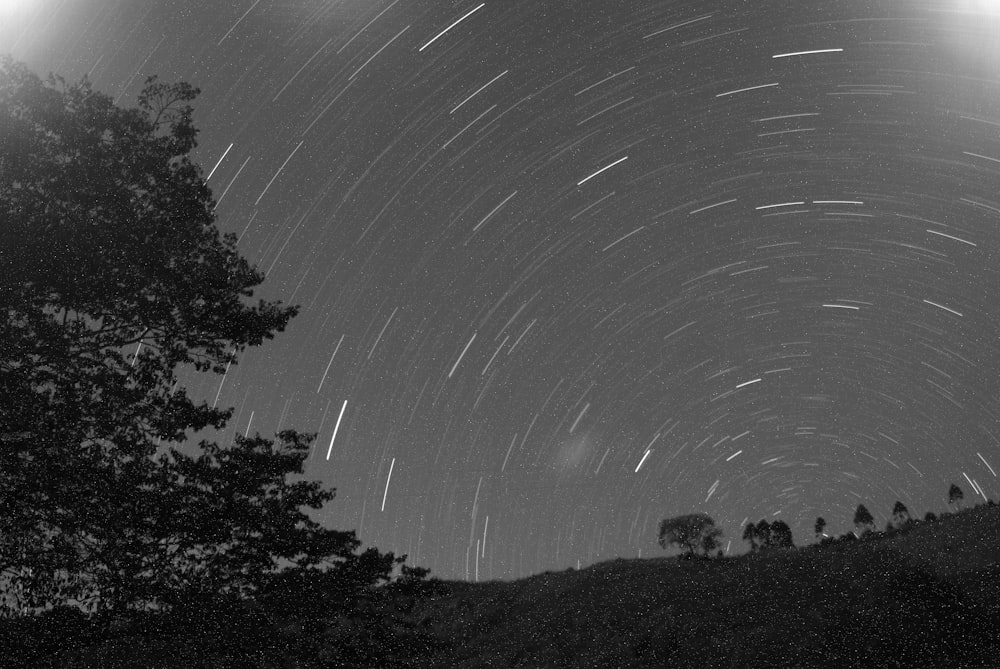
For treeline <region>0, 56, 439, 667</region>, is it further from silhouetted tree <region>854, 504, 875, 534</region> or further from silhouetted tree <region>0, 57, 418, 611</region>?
silhouetted tree <region>854, 504, 875, 534</region>

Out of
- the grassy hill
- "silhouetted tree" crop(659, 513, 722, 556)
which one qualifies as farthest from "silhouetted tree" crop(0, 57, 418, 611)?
"silhouetted tree" crop(659, 513, 722, 556)

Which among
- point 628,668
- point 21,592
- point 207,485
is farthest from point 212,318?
point 628,668

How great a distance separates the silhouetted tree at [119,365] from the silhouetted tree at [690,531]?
68.3m

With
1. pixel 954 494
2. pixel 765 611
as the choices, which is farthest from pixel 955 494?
pixel 765 611

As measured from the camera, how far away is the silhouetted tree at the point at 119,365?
27.5ft

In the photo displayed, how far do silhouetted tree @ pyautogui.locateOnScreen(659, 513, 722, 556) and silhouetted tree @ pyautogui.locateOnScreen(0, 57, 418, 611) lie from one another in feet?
224

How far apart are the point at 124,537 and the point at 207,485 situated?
4.95 feet

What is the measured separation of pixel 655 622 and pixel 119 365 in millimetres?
20883

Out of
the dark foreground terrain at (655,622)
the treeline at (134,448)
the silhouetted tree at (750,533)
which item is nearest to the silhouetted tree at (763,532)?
the silhouetted tree at (750,533)

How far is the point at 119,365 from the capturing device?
9.51 metres

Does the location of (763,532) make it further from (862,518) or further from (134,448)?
(134,448)

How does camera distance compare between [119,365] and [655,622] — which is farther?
[655,622]

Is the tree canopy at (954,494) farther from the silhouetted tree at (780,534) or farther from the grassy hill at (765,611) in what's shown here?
the grassy hill at (765,611)

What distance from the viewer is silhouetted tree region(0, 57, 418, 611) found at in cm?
837
